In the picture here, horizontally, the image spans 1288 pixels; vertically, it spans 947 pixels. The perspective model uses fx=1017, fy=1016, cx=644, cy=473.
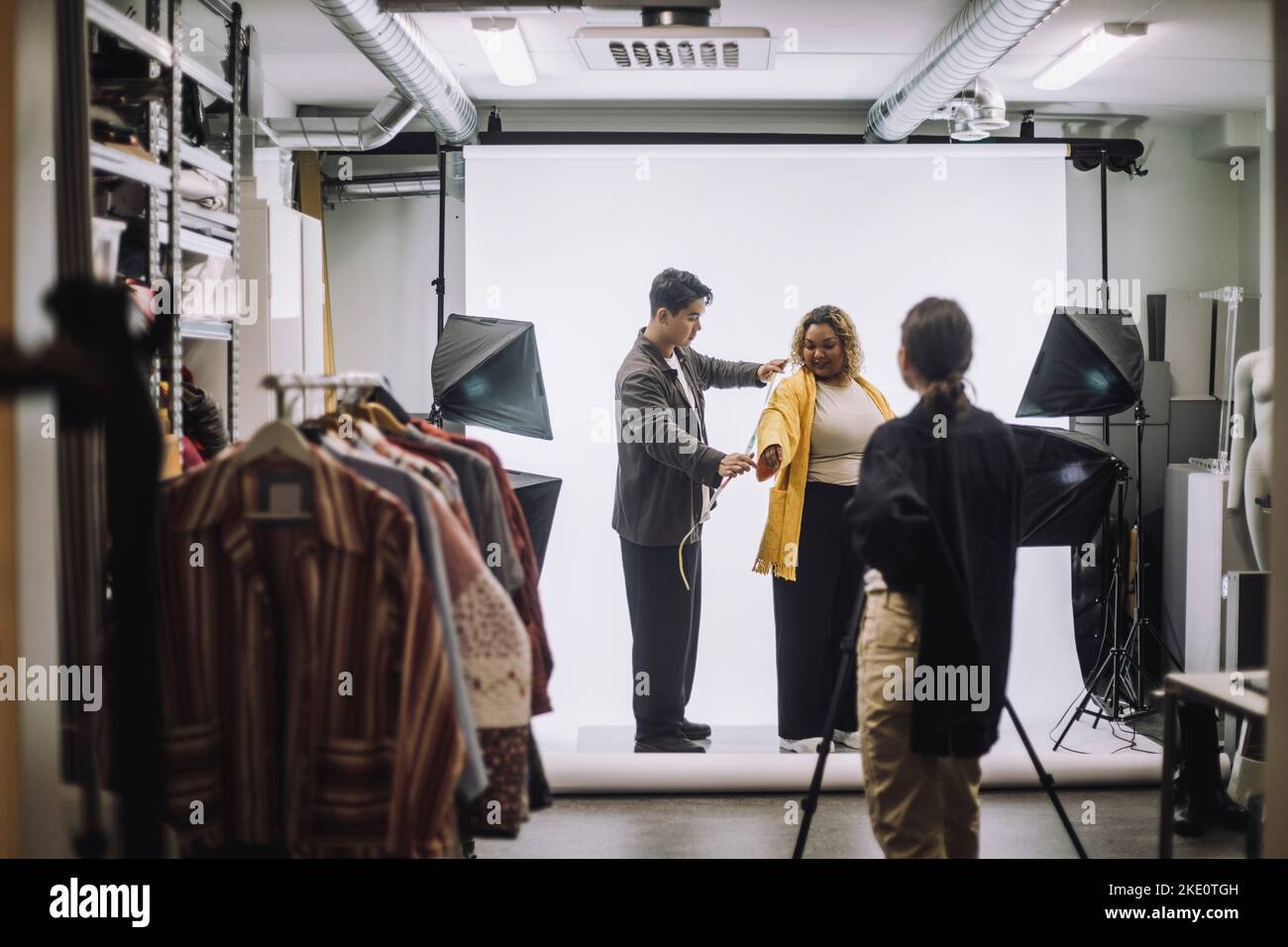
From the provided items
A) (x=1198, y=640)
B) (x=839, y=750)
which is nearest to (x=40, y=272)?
(x=839, y=750)

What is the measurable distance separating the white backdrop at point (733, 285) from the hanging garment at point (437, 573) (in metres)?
2.68

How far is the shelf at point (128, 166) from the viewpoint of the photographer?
2.15m

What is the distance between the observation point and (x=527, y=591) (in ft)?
7.39

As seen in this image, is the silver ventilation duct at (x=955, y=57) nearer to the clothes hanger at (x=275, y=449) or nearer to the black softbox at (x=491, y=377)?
the black softbox at (x=491, y=377)

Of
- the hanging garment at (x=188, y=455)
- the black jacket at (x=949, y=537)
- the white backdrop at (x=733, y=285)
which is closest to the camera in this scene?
the black jacket at (x=949, y=537)

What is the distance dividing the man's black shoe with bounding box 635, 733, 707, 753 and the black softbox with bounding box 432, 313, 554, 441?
1.23 metres

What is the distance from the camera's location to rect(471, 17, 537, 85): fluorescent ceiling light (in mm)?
3596

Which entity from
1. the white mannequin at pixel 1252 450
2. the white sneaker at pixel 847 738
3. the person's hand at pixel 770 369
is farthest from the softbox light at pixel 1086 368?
the white sneaker at pixel 847 738

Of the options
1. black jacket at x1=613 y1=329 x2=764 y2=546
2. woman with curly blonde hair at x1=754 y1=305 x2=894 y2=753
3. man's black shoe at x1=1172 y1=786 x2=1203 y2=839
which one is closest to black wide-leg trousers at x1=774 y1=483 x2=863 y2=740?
woman with curly blonde hair at x1=754 y1=305 x2=894 y2=753

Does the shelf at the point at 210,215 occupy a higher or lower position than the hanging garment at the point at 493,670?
higher

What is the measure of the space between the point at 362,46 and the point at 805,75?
224 cm

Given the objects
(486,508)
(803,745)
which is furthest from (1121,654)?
(486,508)

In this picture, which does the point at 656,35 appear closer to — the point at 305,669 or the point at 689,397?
the point at 689,397

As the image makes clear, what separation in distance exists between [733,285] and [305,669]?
3.25 m
